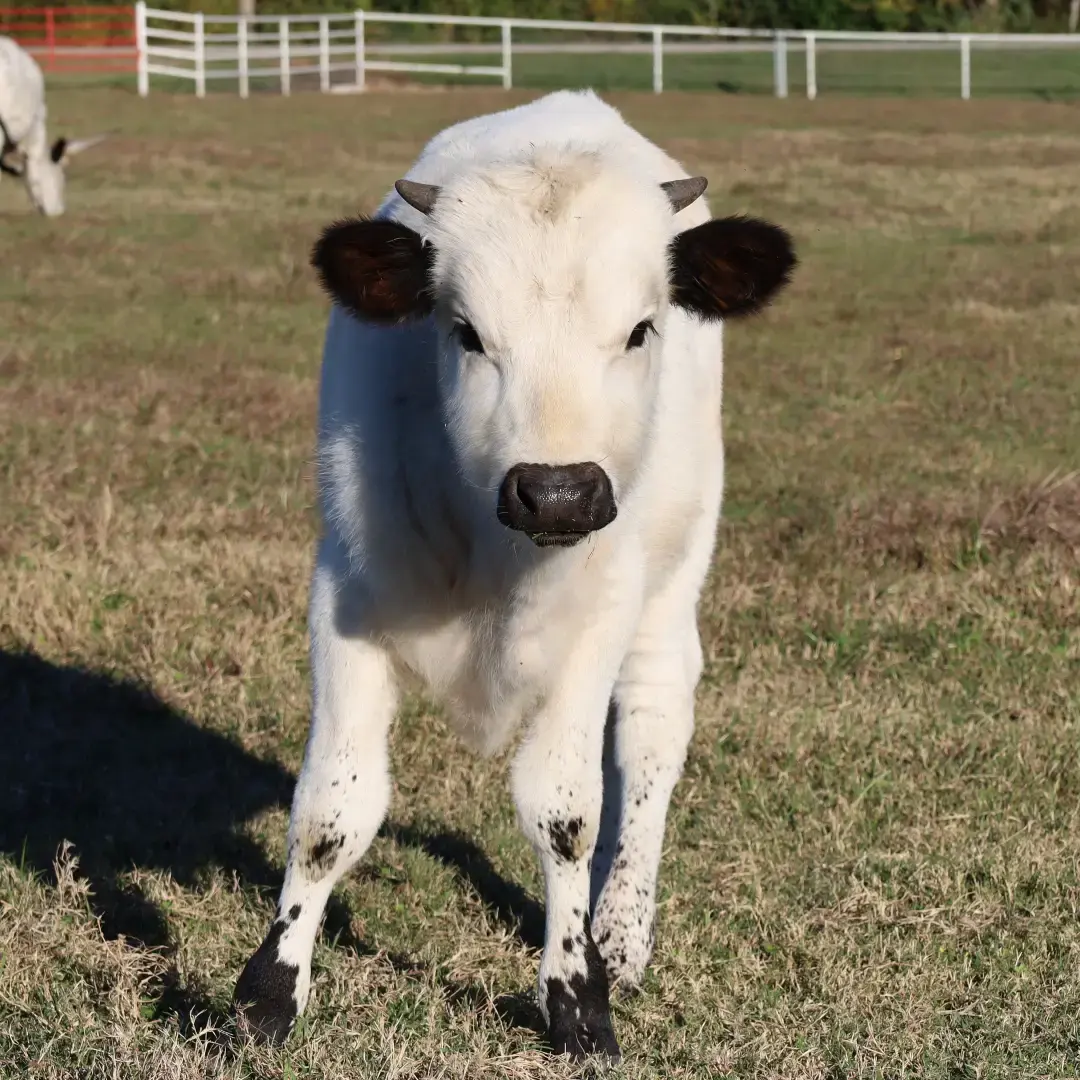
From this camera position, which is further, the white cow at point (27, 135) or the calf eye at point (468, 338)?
the white cow at point (27, 135)

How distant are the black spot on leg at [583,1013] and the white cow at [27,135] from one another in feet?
59.3

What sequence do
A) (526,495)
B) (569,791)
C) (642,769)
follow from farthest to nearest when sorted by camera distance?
(642,769)
(569,791)
(526,495)

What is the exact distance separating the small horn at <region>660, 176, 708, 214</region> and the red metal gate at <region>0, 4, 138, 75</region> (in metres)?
40.0

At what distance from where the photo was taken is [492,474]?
3.83 metres

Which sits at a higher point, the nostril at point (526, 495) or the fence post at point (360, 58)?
the fence post at point (360, 58)

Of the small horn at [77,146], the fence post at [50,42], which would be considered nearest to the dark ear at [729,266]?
the small horn at [77,146]

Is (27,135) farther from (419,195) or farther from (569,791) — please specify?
(569,791)

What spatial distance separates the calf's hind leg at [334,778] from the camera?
4.24m

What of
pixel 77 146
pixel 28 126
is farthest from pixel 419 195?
pixel 77 146

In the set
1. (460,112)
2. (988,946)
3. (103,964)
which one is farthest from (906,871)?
(460,112)

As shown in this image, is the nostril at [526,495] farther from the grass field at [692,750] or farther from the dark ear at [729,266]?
the grass field at [692,750]

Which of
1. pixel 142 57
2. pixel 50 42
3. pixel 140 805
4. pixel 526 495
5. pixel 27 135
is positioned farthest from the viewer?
pixel 50 42

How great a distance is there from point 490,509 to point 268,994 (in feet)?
3.72

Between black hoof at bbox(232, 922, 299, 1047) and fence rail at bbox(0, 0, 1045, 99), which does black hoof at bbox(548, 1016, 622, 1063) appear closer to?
black hoof at bbox(232, 922, 299, 1047)
